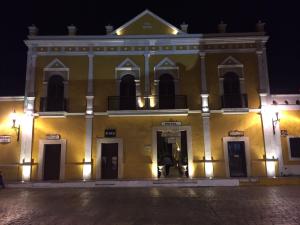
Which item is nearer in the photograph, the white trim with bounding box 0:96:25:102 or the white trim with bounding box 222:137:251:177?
the white trim with bounding box 222:137:251:177

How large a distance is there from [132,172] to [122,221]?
326 inches

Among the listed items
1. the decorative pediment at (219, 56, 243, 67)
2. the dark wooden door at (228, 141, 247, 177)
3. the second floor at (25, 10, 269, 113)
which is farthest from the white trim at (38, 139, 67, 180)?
the decorative pediment at (219, 56, 243, 67)

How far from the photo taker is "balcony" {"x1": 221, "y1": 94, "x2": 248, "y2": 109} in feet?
51.6

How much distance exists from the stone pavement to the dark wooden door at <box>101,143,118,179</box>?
12.1 ft

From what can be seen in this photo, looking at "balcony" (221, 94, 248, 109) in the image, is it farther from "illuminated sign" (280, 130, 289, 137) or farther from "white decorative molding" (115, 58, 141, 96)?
"white decorative molding" (115, 58, 141, 96)

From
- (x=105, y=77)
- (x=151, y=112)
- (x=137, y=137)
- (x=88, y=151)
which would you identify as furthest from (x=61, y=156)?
(x=151, y=112)

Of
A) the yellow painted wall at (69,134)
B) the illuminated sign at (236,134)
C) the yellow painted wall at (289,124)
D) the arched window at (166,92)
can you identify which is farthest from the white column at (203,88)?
the yellow painted wall at (69,134)

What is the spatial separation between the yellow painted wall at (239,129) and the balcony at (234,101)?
0.54m

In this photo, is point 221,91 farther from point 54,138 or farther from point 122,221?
point 122,221

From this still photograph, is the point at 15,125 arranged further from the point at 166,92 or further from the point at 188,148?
the point at 188,148

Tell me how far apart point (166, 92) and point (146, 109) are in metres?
1.53

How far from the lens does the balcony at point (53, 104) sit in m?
15.8

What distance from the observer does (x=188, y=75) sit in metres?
16.3

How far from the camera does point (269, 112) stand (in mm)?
15609
